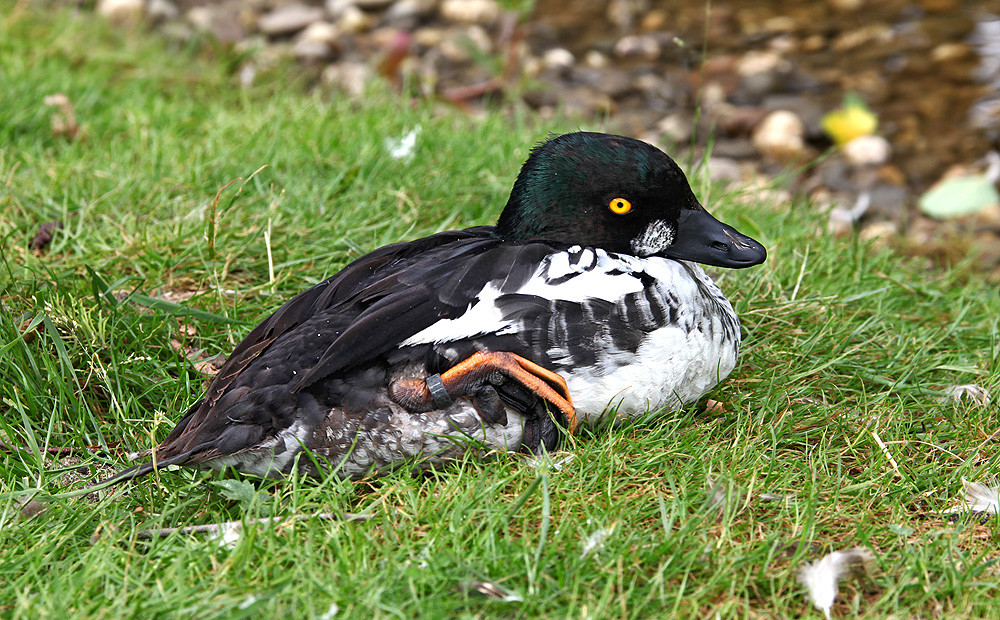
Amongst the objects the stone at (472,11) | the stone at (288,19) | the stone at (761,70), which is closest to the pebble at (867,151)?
the stone at (761,70)

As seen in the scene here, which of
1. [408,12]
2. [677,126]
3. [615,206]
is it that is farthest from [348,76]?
[615,206]

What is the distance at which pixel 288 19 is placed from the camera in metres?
7.24

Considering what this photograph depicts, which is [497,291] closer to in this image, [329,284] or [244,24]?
[329,284]

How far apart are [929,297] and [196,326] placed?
293cm

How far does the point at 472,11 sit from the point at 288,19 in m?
1.40

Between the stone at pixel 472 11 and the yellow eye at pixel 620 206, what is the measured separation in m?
4.91

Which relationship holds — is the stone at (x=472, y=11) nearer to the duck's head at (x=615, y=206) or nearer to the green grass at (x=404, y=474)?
the green grass at (x=404, y=474)

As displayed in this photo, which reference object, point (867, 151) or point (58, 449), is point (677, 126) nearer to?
point (867, 151)

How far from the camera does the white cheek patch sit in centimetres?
293

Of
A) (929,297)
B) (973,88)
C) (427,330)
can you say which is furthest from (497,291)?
(973,88)

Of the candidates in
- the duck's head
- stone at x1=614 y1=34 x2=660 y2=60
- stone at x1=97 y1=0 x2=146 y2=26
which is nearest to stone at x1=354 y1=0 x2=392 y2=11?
stone at x1=97 y1=0 x2=146 y2=26

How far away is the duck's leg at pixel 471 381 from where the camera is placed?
103 inches

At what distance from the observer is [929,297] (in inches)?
158

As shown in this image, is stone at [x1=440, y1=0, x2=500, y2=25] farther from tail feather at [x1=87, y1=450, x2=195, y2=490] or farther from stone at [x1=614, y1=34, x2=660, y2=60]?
tail feather at [x1=87, y1=450, x2=195, y2=490]
